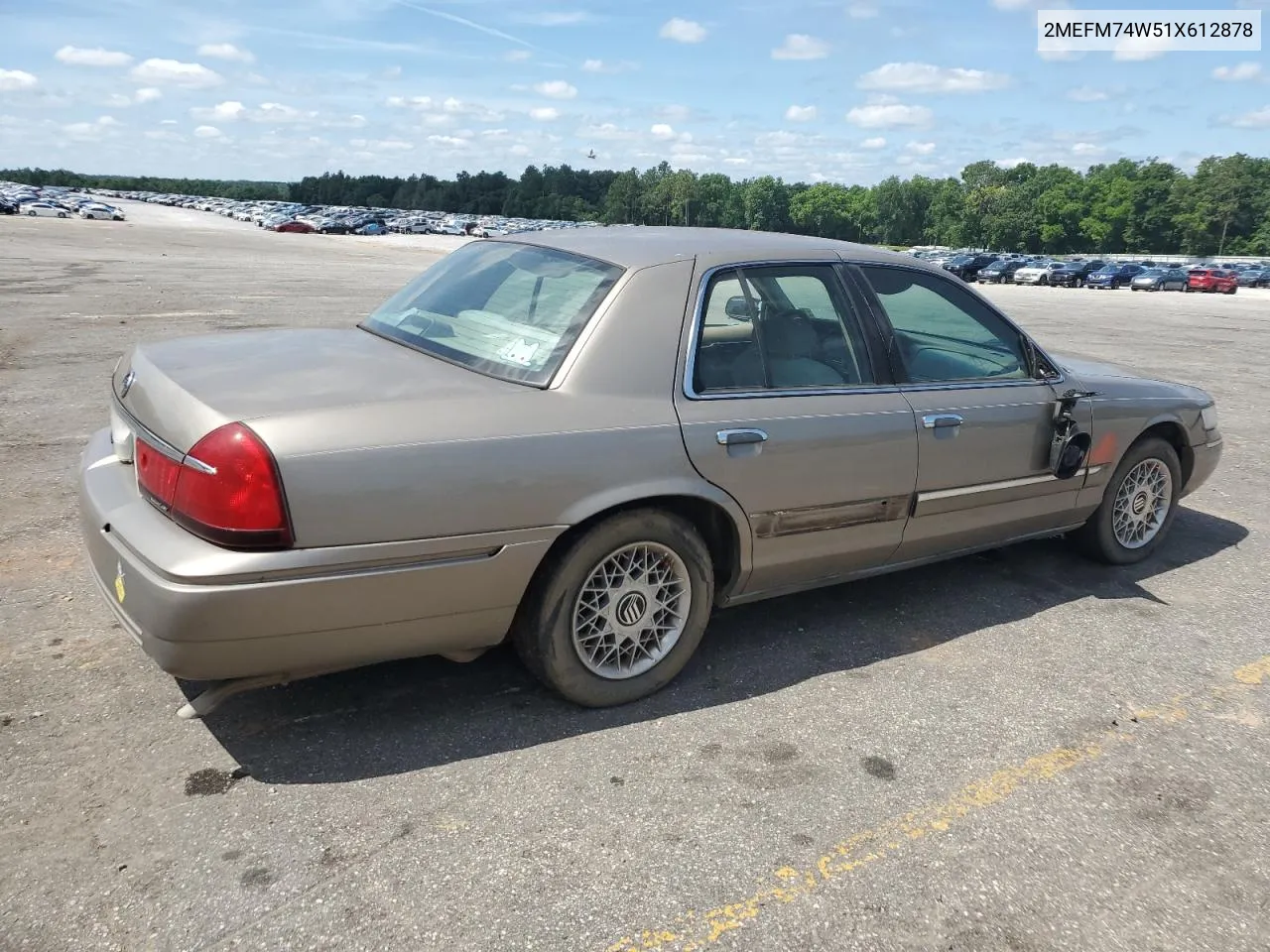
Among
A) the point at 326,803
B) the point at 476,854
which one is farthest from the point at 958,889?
the point at 326,803

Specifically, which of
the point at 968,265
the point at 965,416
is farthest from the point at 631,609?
the point at 968,265

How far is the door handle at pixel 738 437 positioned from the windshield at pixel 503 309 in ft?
2.04

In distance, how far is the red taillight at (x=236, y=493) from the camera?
2.68 m

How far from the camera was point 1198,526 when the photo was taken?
602 centimetres

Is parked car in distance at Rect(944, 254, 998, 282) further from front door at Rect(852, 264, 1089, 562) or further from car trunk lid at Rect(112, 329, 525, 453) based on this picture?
car trunk lid at Rect(112, 329, 525, 453)

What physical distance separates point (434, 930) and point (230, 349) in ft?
7.27

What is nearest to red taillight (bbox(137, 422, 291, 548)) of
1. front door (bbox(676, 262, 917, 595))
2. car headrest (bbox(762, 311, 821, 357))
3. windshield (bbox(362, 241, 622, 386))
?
windshield (bbox(362, 241, 622, 386))

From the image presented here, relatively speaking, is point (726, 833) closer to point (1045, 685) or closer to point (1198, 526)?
point (1045, 685)

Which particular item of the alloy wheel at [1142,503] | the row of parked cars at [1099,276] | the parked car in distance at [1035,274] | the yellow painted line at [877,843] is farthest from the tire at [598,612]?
the parked car in distance at [1035,274]

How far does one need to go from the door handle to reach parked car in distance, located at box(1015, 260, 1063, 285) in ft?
195

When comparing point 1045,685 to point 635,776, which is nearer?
point 635,776

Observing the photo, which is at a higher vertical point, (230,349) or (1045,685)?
(230,349)

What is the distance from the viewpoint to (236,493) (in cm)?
268

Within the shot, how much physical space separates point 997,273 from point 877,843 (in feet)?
200
